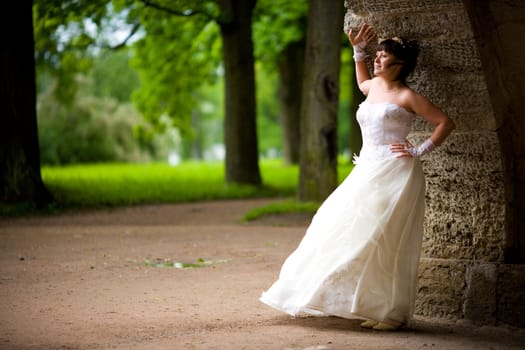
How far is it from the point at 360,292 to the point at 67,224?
8.73 m

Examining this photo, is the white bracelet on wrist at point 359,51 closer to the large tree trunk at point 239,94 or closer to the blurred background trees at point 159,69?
the blurred background trees at point 159,69

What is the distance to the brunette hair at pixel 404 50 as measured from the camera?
654 cm

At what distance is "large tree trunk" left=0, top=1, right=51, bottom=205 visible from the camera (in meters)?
15.5

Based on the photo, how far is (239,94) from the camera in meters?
20.4

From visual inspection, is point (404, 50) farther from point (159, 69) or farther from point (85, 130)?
point (85, 130)

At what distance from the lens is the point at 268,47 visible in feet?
83.8

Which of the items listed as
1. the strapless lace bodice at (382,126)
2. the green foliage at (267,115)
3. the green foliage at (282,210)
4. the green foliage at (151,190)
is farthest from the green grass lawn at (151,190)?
the green foliage at (267,115)

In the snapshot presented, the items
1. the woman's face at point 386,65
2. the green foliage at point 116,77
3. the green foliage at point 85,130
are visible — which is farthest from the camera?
the green foliage at point 116,77

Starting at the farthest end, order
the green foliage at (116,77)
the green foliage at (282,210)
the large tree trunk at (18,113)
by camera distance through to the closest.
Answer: the green foliage at (116,77) → the large tree trunk at (18,113) → the green foliage at (282,210)

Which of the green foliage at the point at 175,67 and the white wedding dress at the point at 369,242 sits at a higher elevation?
the green foliage at the point at 175,67

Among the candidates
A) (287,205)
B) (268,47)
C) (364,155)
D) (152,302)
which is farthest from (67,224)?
(268,47)

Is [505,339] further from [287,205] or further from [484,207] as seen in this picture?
[287,205]

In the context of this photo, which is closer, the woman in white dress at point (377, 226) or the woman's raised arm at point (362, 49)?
the woman in white dress at point (377, 226)

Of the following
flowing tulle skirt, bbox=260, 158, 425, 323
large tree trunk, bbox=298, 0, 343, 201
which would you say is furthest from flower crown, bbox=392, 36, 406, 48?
large tree trunk, bbox=298, 0, 343, 201
